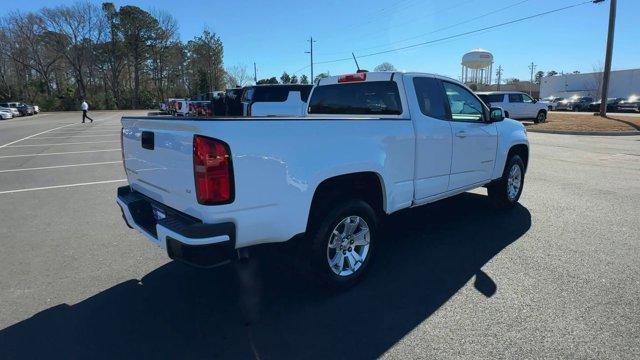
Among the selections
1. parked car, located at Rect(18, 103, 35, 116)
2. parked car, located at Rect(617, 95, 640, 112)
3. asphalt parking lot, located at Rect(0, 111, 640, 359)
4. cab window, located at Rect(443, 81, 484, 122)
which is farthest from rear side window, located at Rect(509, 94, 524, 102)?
parked car, located at Rect(18, 103, 35, 116)

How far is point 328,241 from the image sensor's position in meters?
3.46

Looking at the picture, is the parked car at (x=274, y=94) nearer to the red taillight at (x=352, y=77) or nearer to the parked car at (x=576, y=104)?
the red taillight at (x=352, y=77)

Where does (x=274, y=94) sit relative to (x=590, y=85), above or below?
below

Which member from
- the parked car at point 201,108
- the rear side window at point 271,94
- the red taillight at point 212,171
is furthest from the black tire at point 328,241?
the parked car at point 201,108

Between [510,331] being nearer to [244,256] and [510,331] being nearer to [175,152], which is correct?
[244,256]

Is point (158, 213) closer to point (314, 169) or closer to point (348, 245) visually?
point (314, 169)

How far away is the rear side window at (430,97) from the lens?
447 centimetres

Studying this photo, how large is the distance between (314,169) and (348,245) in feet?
3.11

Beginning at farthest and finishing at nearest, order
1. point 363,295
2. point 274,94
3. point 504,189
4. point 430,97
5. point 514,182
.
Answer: point 274,94
point 514,182
point 504,189
point 430,97
point 363,295

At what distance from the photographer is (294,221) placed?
10.3ft

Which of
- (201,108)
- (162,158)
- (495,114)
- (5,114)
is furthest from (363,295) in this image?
(5,114)

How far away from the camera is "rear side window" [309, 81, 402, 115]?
4.51m

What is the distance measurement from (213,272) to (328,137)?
189 cm

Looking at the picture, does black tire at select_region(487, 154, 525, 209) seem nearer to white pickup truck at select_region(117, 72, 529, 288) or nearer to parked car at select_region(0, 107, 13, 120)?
white pickup truck at select_region(117, 72, 529, 288)
